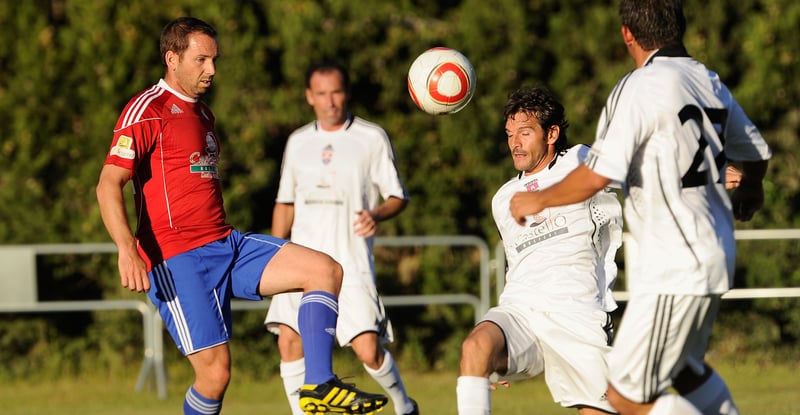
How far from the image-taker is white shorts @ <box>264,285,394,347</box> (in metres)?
6.82

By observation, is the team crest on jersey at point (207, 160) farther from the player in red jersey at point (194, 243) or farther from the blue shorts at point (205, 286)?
the blue shorts at point (205, 286)

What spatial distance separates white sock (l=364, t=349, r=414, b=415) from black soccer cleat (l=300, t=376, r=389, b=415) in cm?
180

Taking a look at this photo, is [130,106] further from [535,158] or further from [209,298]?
[535,158]

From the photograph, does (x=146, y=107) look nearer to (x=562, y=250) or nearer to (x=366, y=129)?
(x=562, y=250)

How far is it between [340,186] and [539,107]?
207 centimetres

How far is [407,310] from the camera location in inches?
424

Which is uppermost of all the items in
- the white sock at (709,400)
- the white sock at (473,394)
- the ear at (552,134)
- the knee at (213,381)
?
the ear at (552,134)

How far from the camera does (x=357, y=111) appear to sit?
1070 centimetres

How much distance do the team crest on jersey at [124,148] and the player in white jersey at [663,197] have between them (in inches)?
77.5

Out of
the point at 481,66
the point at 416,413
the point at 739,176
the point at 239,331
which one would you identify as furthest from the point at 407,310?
the point at 739,176

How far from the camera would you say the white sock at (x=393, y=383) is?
671cm

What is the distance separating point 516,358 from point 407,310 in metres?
5.88

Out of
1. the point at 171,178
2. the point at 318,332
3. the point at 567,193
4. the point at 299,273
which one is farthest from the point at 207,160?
the point at 567,193

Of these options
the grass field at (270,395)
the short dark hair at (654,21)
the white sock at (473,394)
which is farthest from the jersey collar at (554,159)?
the grass field at (270,395)
